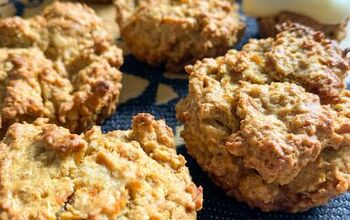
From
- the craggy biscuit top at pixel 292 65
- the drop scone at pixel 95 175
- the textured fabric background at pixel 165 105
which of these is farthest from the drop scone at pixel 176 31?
the drop scone at pixel 95 175

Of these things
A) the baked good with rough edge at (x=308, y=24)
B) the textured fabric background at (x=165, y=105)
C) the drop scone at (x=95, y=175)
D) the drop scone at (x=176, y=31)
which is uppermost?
the baked good with rough edge at (x=308, y=24)

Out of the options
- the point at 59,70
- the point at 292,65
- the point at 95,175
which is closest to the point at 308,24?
→ the point at 292,65

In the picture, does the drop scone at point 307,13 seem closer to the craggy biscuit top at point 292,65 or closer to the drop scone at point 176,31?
the drop scone at point 176,31

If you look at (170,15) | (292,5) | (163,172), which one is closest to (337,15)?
(292,5)

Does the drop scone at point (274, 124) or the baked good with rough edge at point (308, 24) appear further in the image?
the baked good with rough edge at point (308, 24)

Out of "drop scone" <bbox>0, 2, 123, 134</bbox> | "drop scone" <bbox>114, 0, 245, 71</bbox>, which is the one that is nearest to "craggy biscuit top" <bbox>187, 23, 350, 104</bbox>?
"drop scone" <bbox>114, 0, 245, 71</bbox>

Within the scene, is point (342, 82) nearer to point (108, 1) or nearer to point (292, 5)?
point (292, 5)
